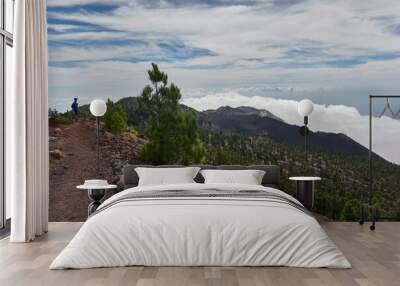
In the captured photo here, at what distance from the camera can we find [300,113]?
27.6 feet

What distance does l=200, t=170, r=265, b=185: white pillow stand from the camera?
24.9 feet

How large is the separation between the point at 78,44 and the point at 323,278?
5387 mm

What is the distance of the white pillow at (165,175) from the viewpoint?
7633mm

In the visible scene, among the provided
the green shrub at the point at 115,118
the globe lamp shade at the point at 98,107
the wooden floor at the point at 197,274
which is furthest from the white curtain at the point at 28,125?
the green shrub at the point at 115,118

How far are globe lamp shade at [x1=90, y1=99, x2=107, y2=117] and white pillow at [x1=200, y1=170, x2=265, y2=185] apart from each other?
165 centimetres

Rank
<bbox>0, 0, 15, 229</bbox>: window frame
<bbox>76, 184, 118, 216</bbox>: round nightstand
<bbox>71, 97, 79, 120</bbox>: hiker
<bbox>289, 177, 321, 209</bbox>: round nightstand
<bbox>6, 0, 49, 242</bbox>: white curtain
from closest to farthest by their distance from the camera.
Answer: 1. <bbox>6, 0, 49, 242</bbox>: white curtain
2. <bbox>0, 0, 15, 229</bbox>: window frame
3. <bbox>76, 184, 118, 216</bbox>: round nightstand
4. <bbox>289, 177, 321, 209</bbox>: round nightstand
5. <bbox>71, 97, 79, 120</bbox>: hiker

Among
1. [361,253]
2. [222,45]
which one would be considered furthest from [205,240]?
[222,45]

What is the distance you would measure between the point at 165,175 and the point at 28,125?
6.06 feet

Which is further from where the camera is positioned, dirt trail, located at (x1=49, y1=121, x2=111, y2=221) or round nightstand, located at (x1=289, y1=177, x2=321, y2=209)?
dirt trail, located at (x1=49, y1=121, x2=111, y2=221)

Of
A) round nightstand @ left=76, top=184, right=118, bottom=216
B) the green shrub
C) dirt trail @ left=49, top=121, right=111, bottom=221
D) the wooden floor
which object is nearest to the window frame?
round nightstand @ left=76, top=184, right=118, bottom=216

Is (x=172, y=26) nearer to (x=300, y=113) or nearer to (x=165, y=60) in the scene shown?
(x=165, y=60)

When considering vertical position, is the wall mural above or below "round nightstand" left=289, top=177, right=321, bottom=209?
above

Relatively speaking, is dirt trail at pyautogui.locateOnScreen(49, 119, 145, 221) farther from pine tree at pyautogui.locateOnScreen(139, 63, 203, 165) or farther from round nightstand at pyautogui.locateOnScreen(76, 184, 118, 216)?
round nightstand at pyautogui.locateOnScreen(76, 184, 118, 216)

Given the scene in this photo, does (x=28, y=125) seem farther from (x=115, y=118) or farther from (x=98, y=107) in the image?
(x=115, y=118)
